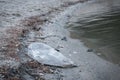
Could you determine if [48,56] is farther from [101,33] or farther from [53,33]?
[101,33]

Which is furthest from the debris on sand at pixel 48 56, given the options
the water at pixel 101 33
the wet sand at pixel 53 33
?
the water at pixel 101 33

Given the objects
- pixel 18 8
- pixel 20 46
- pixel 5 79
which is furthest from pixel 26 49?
pixel 18 8

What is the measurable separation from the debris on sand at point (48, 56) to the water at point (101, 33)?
131 cm

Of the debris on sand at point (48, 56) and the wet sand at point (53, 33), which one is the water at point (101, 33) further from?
the debris on sand at point (48, 56)

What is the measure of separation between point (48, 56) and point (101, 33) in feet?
12.1

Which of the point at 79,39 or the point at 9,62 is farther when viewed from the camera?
the point at 79,39

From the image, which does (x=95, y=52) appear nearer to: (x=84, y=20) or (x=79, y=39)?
(x=79, y=39)

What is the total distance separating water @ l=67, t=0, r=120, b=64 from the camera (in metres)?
8.56

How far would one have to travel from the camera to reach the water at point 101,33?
8562mm

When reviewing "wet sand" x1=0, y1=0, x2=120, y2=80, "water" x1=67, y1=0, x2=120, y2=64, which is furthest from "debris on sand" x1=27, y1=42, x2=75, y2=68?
"water" x1=67, y1=0, x2=120, y2=64

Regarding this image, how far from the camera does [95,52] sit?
862cm

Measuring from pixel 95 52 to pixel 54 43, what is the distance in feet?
5.43

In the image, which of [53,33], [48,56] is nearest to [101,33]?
[53,33]

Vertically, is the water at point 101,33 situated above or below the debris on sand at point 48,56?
below
